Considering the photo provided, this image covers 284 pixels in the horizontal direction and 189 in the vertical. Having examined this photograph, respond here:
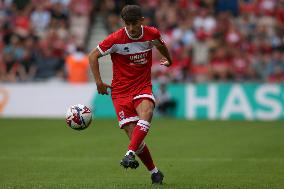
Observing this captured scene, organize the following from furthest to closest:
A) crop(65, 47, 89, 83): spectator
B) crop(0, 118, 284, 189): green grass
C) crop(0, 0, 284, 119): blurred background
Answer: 1. crop(65, 47, 89, 83): spectator
2. crop(0, 0, 284, 119): blurred background
3. crop(0, 118, 284, 189): green grass

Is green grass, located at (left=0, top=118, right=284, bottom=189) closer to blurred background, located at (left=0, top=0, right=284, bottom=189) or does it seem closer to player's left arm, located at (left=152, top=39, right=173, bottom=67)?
blurred background, located at (left=0, top=0, right=284, bottom=189)

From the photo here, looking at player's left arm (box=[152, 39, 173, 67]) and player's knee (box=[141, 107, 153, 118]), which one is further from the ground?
player's left arm (box=[152, 39, 173, 67])

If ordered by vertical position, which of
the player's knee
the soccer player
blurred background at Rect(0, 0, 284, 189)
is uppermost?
blurred background at Rect(0, 0, 284, 189)

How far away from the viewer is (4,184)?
1022cm

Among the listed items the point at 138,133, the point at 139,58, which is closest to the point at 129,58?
the point at 139,58

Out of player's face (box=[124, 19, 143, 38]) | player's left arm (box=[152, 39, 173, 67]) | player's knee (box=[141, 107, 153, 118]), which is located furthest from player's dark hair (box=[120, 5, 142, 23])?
player's knee (box=[141, 107, 153, 118])

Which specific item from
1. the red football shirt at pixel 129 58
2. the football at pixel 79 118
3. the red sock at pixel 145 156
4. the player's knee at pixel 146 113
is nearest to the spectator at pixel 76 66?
the football at pixel 79 118

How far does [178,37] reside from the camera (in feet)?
85.1

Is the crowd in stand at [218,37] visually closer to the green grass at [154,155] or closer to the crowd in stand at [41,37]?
the crowd in stand at [41,37]

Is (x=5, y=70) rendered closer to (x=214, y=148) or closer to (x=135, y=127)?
(x=214, y=148)

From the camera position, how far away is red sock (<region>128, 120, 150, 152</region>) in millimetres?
9836

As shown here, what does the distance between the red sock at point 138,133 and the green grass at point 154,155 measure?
596 mm

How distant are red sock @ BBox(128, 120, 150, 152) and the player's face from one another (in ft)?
3.88

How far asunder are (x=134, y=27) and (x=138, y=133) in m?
1.40
